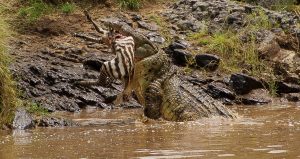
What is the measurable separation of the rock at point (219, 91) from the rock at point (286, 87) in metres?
0.97

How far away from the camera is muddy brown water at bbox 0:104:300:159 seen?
477 centimetres

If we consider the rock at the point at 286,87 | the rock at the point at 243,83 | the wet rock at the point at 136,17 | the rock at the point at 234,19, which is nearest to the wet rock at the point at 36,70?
the rock at the point at 243,83

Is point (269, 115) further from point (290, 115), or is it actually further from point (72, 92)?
point (72, 92)

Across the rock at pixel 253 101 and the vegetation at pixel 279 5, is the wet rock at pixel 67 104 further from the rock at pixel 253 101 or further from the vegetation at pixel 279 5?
the vegetation at pixel 279 5

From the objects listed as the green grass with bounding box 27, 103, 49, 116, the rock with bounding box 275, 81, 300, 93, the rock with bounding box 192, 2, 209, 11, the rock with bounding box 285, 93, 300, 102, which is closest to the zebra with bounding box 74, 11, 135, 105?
the green grass with bounding box 27, 103, 49, 116

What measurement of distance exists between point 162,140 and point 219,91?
5628 millimetres

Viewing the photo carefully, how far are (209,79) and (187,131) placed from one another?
5186 millimetres

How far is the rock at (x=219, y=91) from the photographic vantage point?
11148mm

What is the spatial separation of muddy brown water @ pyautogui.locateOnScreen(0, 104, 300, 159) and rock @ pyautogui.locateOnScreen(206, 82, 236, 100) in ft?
9.35

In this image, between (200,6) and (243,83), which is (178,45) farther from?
(200,6)

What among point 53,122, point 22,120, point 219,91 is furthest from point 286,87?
point 22,120

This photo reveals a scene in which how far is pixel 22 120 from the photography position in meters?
7.29

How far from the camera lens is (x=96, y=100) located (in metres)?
10.4

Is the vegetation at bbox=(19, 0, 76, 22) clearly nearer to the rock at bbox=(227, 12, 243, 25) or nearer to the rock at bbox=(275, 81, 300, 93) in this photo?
the rock at bbox=(227, 12, 243, 25)
